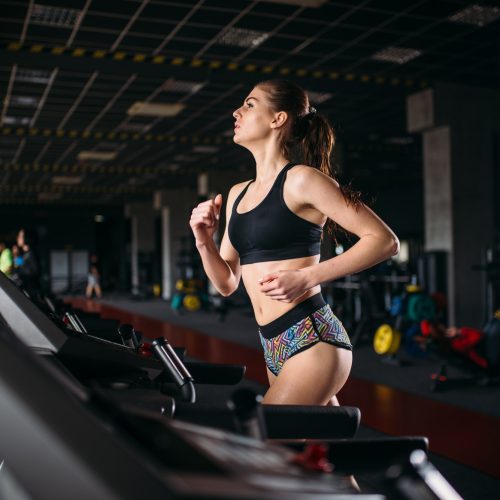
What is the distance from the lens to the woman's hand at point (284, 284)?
54.8 inches

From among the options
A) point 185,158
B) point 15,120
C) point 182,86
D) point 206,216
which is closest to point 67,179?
point 185,158

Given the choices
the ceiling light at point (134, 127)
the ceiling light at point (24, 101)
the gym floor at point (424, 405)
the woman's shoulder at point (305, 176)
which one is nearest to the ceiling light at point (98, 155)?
the ceiling light at point (134, 127)

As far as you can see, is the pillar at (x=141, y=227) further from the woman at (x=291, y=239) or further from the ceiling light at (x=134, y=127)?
the woman at (x=291, y=239)

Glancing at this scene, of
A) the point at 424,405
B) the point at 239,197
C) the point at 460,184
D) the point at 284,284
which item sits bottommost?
the point at 424,405

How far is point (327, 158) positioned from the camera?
5.99ft

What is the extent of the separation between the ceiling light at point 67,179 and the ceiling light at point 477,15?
13299mm

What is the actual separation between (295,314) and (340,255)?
0.75ft

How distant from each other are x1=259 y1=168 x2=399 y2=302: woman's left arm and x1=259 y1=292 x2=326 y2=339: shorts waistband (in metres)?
0.16

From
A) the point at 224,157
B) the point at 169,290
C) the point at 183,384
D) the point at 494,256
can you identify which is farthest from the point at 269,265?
the point at 169,290

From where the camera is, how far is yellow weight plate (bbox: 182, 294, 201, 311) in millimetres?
12570

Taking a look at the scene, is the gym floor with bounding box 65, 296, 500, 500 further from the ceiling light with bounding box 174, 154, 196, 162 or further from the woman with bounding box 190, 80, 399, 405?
the ceiling light with bounding box 174, 154, 196, 162

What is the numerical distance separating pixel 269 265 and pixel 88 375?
68 cm

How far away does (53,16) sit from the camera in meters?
6.35

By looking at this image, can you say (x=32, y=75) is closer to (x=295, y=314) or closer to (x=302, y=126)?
(x=302, y=126)
